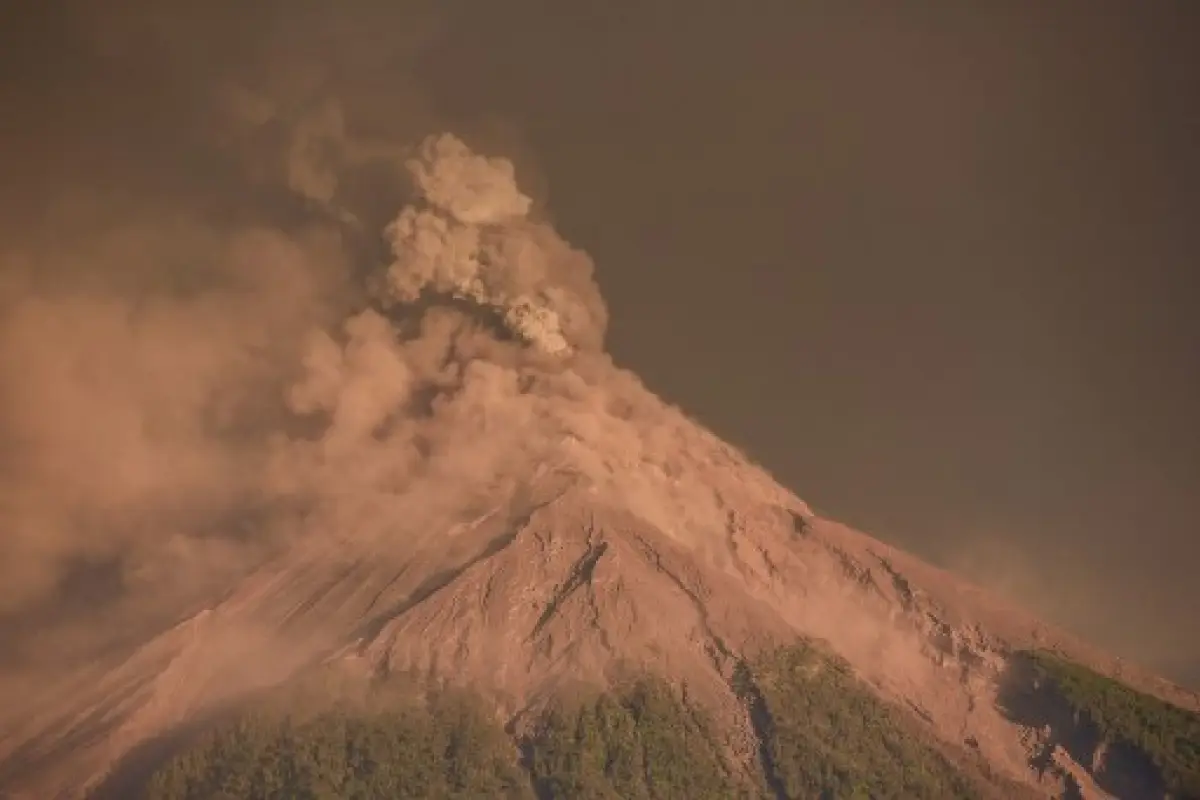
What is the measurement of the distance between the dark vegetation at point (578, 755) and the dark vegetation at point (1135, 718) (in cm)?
898

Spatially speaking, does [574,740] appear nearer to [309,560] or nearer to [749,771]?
[749,771]

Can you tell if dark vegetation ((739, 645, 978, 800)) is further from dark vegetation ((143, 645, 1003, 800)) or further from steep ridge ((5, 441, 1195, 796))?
steep ridge ((5, 441, 1195, 796))

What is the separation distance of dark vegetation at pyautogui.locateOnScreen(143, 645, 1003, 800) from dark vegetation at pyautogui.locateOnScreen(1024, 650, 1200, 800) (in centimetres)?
898

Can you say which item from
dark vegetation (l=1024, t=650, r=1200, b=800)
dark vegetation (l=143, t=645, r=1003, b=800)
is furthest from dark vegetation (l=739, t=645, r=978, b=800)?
dark vegetation (l=1024, t=650, r=1200, b=800)

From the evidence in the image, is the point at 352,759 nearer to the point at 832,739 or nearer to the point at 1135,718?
the point at 832,739

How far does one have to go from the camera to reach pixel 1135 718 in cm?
6322

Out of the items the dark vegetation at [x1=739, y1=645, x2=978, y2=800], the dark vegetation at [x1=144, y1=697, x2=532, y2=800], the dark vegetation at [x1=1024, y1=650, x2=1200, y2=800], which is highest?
the dark vegetation at [x1=1024, y1=650, x2=1200, y2=800]

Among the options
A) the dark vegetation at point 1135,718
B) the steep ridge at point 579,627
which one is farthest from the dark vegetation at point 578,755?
the dark vegetation at point 1135,718

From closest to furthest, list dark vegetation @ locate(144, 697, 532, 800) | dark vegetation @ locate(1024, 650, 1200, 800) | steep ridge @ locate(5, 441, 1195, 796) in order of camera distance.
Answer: dark vegetation @ locate(144, 697, 532, 800) → dark vegetation @ locate(1024, 650, 1200, 800) → steep ridge @ locate(5, 441, 1195, 796)

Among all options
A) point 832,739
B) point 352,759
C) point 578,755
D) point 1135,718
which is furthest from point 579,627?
point 1135,718

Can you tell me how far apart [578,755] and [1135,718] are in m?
26.4

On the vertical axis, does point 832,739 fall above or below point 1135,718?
below

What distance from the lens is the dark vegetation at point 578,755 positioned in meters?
57.7

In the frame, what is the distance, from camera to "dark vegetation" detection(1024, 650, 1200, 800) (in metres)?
59.8
